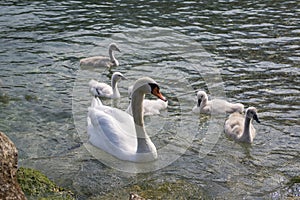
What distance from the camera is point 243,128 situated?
8578 millimetres

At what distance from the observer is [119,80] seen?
10.9 metres

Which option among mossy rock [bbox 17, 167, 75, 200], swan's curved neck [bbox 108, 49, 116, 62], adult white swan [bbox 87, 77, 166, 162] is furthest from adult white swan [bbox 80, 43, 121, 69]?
mossy rock [bbox 17, 167, 75, 200]

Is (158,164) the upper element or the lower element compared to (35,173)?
lower

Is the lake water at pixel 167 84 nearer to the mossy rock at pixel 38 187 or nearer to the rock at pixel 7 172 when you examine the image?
the mossy rock at pixel 38 187

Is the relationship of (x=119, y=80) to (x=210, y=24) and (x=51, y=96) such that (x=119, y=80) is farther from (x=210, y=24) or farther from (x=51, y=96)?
(x=210, y=24)

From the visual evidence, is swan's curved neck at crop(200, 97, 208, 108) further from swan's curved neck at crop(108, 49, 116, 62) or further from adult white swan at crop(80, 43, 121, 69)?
swan's curved neck at crop(108, 49, 116, 62)

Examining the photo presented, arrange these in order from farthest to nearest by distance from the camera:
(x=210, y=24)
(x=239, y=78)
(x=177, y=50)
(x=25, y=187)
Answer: (x=210, y=24) → (x=177, y=50) → (x=239, y=78) → (x=25, y=187)

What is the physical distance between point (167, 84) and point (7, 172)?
685cm

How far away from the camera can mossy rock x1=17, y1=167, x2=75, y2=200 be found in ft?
20.1

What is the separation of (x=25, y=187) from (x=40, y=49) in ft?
24.9

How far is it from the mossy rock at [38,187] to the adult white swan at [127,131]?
1449mm

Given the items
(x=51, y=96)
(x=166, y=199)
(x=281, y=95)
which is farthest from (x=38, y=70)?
(x=166, y=199)

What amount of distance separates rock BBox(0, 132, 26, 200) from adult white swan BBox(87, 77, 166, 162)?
127 inches

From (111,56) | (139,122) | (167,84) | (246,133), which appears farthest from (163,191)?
(111,56)
